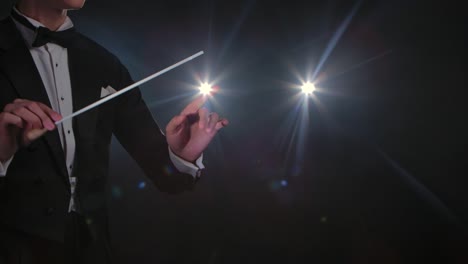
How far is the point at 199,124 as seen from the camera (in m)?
1.58

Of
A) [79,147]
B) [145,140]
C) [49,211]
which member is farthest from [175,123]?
[49,211]

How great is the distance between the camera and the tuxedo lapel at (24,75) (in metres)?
1.37

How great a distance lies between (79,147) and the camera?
1473 mm

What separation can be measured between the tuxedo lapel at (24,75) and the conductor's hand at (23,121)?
0.16 meters

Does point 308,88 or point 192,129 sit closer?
point 192,129

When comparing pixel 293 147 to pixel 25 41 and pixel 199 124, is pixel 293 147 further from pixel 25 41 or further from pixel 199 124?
pixel 25 41

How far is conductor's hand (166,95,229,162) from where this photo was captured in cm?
156

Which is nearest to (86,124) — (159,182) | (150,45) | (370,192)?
(159,182)

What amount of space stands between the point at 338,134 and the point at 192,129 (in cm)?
122

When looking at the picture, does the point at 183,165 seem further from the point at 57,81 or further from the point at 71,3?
the point at 71,3

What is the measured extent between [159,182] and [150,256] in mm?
605

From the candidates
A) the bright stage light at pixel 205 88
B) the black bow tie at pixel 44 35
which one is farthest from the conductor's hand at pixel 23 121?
the bright stage light at pixel 205 88

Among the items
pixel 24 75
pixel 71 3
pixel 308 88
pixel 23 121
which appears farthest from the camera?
pixel 308 88

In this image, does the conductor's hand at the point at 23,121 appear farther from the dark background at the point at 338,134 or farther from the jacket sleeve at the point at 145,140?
the dark background at the point at 338,134
